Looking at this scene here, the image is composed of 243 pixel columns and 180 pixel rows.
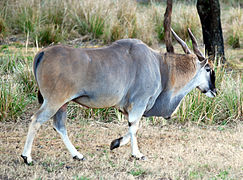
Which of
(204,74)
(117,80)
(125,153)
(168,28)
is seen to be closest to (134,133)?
(125,153)

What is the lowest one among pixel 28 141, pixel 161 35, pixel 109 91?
pixel 161 35

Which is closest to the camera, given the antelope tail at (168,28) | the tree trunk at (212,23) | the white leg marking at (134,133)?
the white leg marking at (134,133)

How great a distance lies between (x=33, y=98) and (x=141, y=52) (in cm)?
266

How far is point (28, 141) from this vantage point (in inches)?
170

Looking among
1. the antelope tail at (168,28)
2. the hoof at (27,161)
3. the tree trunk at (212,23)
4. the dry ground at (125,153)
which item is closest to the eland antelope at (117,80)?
the hoof at (27,161)

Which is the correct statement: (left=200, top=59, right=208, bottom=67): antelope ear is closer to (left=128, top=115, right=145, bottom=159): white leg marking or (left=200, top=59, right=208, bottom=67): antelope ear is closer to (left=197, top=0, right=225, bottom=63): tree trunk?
(left=128, top=115, right=145, bottom=159): white leg marking

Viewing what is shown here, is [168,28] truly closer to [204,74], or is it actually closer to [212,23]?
[204,74]

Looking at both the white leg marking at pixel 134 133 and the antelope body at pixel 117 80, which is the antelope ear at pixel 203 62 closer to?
the antelope body at pixel 117 80

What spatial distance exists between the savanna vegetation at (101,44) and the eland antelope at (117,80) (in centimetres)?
51

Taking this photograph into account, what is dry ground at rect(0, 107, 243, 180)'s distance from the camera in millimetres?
4305

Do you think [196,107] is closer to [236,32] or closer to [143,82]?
[143,82]

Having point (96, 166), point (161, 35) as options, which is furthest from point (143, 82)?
point (161, 35)

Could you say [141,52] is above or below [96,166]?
above

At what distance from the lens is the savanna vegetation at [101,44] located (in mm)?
4547
